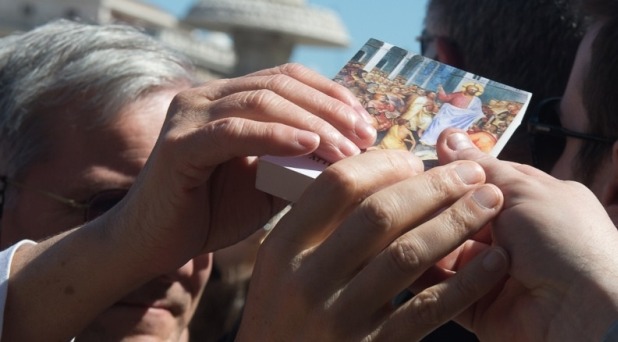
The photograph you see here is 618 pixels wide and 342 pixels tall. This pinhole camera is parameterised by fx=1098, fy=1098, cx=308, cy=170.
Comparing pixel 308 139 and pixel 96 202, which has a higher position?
pixel 308 139

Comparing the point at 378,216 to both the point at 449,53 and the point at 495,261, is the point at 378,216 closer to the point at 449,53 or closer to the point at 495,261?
the point at 495,261

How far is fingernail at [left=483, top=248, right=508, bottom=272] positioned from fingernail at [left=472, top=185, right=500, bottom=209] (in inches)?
2.6

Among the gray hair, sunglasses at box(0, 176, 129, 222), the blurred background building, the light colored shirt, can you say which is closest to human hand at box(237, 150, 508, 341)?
the light colored shirt

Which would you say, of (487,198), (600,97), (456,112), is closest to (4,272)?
(456,112)

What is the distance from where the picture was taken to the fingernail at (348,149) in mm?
1737

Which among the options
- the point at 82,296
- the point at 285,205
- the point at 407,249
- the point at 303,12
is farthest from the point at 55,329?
the point at 303,12

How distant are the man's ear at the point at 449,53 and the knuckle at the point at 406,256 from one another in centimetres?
154

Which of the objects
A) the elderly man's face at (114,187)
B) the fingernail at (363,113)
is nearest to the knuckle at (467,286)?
the fingernail at (363,113)

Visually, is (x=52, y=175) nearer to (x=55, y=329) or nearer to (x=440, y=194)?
(x=55, y=329)

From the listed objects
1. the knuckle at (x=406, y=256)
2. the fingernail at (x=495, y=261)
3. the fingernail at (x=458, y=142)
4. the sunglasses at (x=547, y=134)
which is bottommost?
the sunglasses at (x=547, y=134)

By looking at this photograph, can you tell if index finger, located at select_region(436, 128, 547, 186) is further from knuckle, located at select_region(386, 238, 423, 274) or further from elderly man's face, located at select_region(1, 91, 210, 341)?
elderly man's face, located at select_region(1, 91, 210, 341)

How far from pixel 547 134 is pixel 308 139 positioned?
2.42 ft

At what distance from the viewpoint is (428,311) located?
1.59 m

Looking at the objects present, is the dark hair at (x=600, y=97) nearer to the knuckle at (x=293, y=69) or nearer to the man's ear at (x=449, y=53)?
the knuckle at (x=293, y=69)
